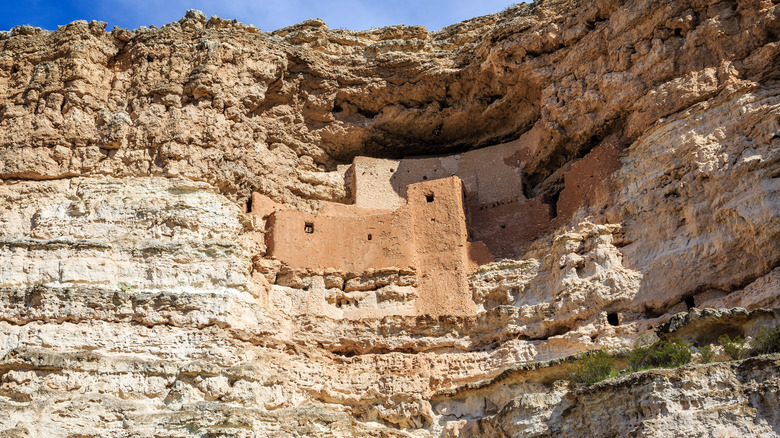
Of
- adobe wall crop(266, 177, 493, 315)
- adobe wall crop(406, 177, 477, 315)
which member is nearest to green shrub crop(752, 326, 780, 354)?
adobe wall crop(406, 177, 477, 315)

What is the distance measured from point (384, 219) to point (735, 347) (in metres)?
9.04

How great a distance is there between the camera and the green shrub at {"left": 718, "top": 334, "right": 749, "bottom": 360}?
13.9 meters

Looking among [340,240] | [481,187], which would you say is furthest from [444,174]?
[340,240]

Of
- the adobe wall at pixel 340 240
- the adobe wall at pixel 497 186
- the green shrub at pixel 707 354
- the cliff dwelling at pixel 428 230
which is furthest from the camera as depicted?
the adobe wall at pixel 340 240

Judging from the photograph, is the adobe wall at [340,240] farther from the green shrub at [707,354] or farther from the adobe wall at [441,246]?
the green shrub at [707,354]

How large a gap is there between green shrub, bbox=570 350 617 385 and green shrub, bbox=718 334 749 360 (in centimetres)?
179

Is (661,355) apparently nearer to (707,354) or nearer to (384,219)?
(707,354)

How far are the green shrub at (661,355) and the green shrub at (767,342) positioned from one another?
985mm

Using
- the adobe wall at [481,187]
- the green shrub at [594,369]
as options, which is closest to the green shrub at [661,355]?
the green shrub at [594,369]

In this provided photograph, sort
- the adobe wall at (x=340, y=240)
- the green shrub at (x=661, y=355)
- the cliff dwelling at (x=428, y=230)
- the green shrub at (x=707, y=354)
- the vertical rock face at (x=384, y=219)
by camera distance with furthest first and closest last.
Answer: the adobe wall at (x=340, y=240) → the cliff dwelling at (x=428, y=230) → the vertical rock face at (x=384, y=219) → the green shrub at (x=661, y=355) → the green shrub at (x=707, y=354)

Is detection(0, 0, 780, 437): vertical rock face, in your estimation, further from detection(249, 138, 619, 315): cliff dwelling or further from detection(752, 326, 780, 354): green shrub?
detection(752, 326, 780, 354): green shrub

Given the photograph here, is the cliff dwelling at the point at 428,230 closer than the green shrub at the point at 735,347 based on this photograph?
No

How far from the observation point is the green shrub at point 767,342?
13458 millimetres

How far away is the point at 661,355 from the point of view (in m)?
14.6
